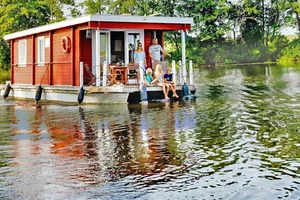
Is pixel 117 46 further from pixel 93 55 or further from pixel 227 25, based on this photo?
pixel 227 25

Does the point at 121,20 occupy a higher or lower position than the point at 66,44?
higher

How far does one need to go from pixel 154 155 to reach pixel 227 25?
47.5 m

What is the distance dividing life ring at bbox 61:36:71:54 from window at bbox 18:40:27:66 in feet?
15.1

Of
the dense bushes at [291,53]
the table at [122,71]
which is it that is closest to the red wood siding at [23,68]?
the table at [122,71]

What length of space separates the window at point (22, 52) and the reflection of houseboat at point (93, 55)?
3.62ft

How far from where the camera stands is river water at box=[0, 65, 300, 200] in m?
5.79

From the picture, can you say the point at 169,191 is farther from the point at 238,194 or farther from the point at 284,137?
the point at 284,137

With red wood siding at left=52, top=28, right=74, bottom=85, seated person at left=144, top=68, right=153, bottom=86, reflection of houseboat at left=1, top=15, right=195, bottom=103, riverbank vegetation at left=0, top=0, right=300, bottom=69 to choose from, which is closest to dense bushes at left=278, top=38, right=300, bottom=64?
riverbank vegetation at left=0, top=0, right=300, bottom=69

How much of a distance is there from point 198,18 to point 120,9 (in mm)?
8694

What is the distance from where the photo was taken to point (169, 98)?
718 inches

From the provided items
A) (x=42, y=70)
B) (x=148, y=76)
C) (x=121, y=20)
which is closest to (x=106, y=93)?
(x=148, y=76)

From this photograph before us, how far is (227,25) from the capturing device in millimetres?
53594

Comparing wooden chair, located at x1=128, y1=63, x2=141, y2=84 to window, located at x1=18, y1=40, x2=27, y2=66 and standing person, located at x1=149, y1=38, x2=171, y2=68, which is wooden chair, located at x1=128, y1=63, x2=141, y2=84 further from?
window, located at x1=18, y1=40, x2=27, y2=66

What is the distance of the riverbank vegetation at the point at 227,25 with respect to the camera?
52.3m
